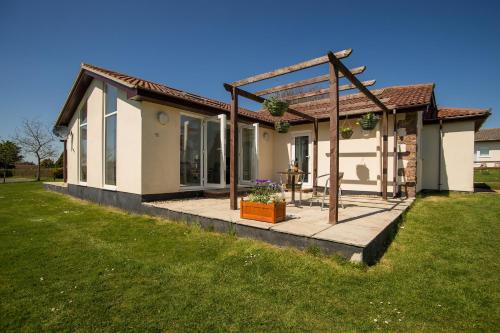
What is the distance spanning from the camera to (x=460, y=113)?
8.82 meters

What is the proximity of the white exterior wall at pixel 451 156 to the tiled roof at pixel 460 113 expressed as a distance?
330mm

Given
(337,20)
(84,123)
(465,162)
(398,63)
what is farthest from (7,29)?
(465,162)

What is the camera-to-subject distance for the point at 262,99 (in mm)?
5910

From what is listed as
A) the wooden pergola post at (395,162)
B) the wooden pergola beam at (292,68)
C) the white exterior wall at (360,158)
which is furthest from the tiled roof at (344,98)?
the wooden pergola beam at (292,68)

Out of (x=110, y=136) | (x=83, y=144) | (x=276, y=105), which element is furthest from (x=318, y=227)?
(x=83, y=144)

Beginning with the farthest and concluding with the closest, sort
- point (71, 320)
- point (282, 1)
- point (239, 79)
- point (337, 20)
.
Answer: point (337, 20) < point (282, 1) < point (239, 79) < point (71, 320)

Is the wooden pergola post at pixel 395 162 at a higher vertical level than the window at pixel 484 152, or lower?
lower

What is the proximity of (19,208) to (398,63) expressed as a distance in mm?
14480

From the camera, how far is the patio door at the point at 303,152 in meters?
9.41

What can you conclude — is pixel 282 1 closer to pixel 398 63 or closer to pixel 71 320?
pixel 398 63

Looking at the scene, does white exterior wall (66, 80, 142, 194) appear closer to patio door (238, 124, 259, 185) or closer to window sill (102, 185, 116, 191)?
window sill (102, 185, 116, 191)

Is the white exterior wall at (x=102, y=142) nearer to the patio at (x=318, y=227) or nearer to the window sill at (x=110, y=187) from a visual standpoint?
the window sill at (x=110, y=187)

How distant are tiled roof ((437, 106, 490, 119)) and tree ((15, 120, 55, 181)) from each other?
98.1 feet

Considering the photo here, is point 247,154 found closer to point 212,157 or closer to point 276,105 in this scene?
point 212,157
